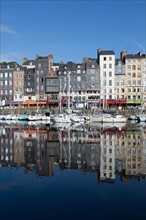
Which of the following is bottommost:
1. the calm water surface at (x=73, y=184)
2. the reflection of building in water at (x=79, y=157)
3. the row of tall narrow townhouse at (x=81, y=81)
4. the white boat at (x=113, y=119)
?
the calm water surface at (x=73, y=184)

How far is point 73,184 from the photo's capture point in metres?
11.7

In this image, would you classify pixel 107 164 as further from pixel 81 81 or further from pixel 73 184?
pixel 81 81

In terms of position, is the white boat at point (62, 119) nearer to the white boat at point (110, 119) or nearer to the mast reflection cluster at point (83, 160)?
the white boat at point (110, 119)

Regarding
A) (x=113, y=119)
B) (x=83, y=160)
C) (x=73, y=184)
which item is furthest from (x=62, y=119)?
(x=73, y=184)

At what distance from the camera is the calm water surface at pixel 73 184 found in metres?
8.60

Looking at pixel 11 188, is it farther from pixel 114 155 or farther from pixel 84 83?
pixel 84 83

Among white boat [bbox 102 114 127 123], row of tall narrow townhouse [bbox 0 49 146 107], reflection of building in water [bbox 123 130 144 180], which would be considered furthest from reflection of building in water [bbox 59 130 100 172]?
row of tall narrow townhouse [bbox 0 49 146 107]

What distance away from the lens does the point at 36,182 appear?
1205cm

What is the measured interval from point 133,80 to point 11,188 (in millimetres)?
68017

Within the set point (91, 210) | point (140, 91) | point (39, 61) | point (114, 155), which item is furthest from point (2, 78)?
point (91, 210)

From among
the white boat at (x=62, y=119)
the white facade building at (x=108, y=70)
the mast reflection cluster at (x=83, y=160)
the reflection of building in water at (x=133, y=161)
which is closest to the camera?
the reflection of building in water at (x=133, y=161)

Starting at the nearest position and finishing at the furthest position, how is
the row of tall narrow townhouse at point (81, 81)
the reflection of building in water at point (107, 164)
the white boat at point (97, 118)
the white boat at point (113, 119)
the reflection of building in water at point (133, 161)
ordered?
the reflection of building in water at point (107, 164), the reflection of building in water at point (133, 161), the white boat at point (113, 119), the white boat at point (97, 118), the row of tall narrow townhouse at point (81, 81)

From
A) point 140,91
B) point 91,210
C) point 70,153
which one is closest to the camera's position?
point 91,210

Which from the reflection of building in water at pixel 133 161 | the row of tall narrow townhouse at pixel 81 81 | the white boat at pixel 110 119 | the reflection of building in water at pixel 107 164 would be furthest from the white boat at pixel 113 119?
the reflection of building in water at pixel 107 164
